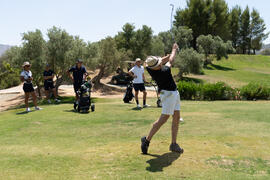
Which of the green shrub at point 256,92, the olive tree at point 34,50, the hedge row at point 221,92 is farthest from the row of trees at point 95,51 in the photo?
the green shrub at point 256,92

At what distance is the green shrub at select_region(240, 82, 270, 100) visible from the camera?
15.9m

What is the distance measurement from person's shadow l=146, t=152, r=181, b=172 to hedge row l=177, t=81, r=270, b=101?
11252 millimetres

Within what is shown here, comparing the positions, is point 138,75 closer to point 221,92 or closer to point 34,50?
point 221,92

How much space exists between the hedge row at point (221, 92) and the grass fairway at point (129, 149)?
7098mm

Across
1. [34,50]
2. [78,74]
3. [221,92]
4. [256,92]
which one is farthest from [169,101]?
[34,50]

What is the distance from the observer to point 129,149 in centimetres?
550

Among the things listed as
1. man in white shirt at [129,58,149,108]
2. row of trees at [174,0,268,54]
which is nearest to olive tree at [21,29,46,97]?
man in white shirt at [129,58,149,108]

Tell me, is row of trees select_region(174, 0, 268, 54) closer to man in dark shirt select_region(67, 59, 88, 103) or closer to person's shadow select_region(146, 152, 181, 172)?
man in dark shirt select_region(67, 59, 88, 103)

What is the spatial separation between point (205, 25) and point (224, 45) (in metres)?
15.3

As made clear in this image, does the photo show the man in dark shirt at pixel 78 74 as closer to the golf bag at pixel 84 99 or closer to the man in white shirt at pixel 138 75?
the golf bag at pixel 84 99

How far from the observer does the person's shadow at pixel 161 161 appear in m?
4.52

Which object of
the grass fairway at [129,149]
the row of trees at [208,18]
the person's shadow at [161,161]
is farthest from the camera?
the row of trees at [208,18]

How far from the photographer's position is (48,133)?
24.0ft

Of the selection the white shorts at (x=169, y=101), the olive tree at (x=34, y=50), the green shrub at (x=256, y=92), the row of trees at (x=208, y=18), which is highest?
the row of trees at (x=208, y=18)
